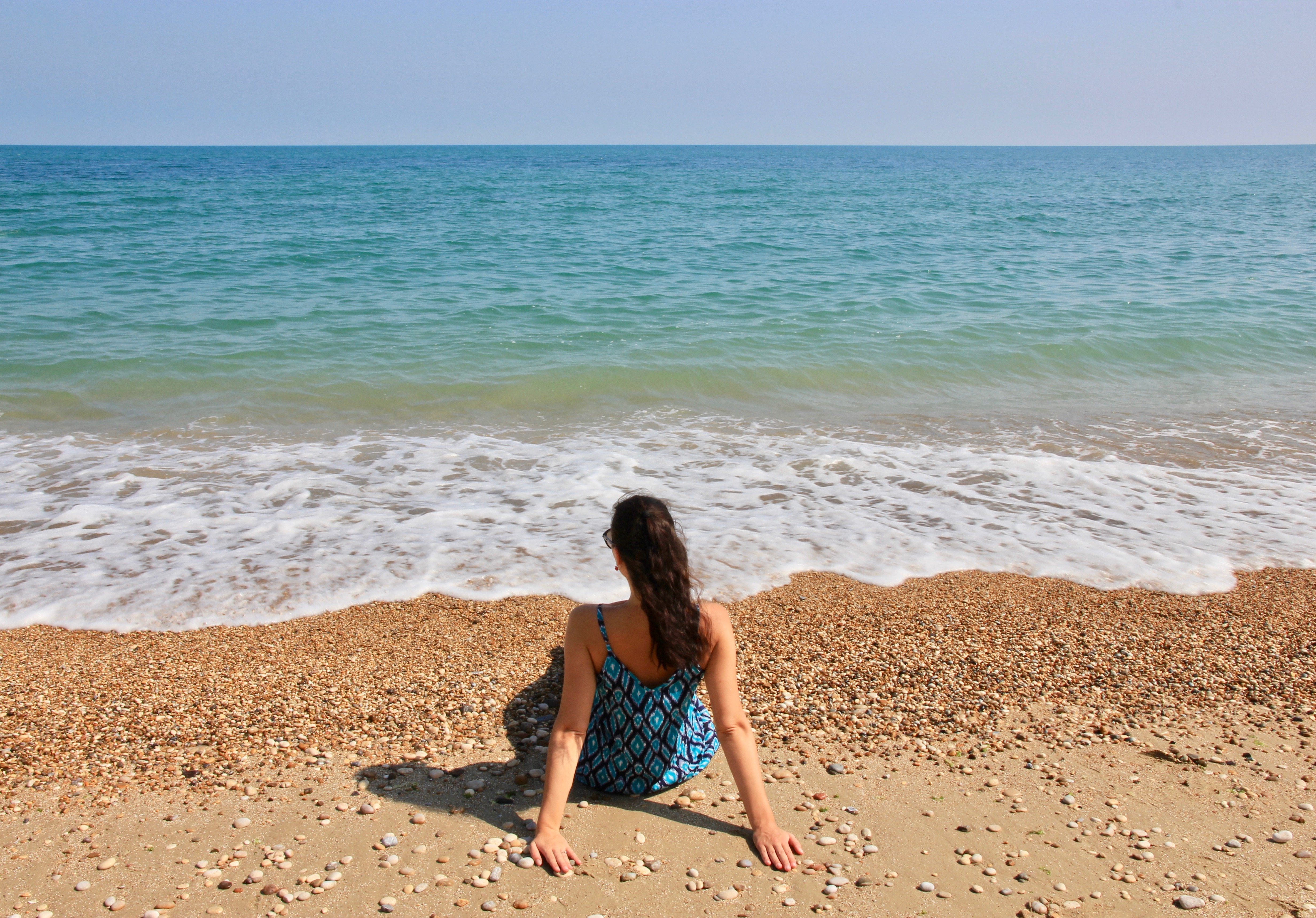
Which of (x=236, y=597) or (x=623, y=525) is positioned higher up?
(x=623, y=525)

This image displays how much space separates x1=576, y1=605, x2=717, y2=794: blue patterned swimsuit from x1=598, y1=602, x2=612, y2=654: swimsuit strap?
3.0 inches

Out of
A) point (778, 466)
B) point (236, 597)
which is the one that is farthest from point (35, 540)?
point (778, 466)

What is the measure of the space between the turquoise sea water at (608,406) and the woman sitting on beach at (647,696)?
2142 millimetres

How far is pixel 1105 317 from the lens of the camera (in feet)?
45.0

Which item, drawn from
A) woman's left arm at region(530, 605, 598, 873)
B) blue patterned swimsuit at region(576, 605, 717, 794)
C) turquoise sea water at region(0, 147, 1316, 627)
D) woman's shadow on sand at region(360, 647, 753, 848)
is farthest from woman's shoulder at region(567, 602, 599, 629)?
turquoise sea water at region(0, 147, 1316, 627)

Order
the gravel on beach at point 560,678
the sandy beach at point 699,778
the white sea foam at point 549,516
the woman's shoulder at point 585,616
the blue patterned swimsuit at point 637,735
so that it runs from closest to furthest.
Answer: the sandy beach at point 699,778, the woman's shoulder at point 585,616, the blue patterned swimsuit at point 637,735, the gravel on beach at point 560,678, the white sea foam at point 549,516

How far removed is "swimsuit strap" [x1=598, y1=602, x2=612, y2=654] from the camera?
2.95 m

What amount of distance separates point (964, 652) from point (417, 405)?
6614mm

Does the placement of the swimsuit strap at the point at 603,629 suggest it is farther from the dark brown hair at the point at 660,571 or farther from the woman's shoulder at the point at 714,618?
the woman's shoulder at the point at 714,618

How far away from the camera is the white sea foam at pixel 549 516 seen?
5.26 metres

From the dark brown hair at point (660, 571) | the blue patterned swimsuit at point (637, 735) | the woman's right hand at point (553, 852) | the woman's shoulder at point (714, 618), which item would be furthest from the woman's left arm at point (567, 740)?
the woman's shoulder at point (714, 618)

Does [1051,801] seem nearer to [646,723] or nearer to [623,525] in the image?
[646,723]

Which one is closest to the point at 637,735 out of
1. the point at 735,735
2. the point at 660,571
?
the point at 735,735

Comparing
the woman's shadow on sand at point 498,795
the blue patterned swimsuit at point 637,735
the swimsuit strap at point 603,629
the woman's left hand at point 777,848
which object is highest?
the swimsuit strap at point 603,629
